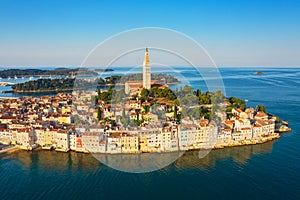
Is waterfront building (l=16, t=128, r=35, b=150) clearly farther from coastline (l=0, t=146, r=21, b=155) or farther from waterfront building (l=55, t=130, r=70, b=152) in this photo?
waterfront building (l=55, t=130, r=70, b=152)

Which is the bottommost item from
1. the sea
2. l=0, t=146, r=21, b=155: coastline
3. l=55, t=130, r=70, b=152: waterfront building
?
the sea

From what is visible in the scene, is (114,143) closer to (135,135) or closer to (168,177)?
(135,135)

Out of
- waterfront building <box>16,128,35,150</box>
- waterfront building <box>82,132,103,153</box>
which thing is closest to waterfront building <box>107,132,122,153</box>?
waterfront building <box>82,132,103,153</box>

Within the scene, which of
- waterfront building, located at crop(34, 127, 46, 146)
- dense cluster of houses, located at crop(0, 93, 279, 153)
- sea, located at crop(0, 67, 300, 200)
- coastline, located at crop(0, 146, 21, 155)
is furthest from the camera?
waterfront building, located at crop(34, 127, 46, 146)

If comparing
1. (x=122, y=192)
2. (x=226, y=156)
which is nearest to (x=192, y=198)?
(x=122, y=192)

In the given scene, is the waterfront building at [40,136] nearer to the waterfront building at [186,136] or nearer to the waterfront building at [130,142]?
the waterfront building at [130,142]

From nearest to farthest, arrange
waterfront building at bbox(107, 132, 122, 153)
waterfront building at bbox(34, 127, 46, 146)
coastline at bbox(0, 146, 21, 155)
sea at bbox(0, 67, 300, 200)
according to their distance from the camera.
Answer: sea at bbox(0, 67, 300, 200)
waterfront building at bbox(107, 132, 122, 153)
coastline at bbox(0, 146, 21, 155)
waterfront building at bbox(34, 127, 46, 146)

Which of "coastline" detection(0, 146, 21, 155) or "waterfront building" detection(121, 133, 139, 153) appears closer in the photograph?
"waterfront building" detection(121, 133, 139, 153)

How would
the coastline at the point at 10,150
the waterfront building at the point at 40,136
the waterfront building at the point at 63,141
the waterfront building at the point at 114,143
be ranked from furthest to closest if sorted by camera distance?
the waterfront building at the point at 40,136
the waterfront building at the point at 63,141
the coastline at the point at 10,150
the waterfront building at the point at 114,143

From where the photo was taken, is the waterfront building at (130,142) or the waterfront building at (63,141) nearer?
the waterfront building at (130,142)

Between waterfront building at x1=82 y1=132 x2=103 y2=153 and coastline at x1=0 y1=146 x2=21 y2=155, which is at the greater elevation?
waterfront building at x1=82 y1=132 x2=103 y2=153

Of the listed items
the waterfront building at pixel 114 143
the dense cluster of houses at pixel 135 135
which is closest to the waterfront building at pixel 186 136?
the dense cluster of houses at pixel 135 135
